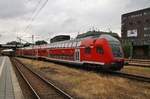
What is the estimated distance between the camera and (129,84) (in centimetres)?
1667

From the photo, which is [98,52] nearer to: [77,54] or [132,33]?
[77,54]

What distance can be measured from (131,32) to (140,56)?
1852 inches

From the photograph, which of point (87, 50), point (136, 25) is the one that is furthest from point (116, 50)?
point (136, 25)

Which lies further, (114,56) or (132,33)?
(132,33)

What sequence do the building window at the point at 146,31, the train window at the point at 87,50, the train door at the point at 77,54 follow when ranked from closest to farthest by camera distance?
the train window at the point at 87,50, the train door at the point at 77,54, the building window at the point at 146,31

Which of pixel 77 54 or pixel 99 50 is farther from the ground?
pixel 99 50

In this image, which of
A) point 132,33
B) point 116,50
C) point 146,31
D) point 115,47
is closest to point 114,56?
point 116,50

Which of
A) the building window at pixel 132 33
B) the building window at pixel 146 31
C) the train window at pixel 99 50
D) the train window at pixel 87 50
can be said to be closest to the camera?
the train window at pixel 99 50

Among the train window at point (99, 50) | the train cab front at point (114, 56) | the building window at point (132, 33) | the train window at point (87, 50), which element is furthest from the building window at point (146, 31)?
the train window at point (99, 50)

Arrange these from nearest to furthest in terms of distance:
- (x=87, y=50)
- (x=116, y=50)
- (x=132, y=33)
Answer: (x=116, y=50)
(x=87, y=50)
(x=132, y=33)

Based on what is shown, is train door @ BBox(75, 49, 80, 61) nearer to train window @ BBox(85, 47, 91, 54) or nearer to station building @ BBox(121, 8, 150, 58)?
train window @ BBox(85, 47, 91, 54)

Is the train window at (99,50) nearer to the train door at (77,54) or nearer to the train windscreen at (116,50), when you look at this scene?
the train windscreen at (116,50)

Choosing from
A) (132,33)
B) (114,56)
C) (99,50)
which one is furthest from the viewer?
(132,33)

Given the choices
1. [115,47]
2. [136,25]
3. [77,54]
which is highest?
[136,25]
